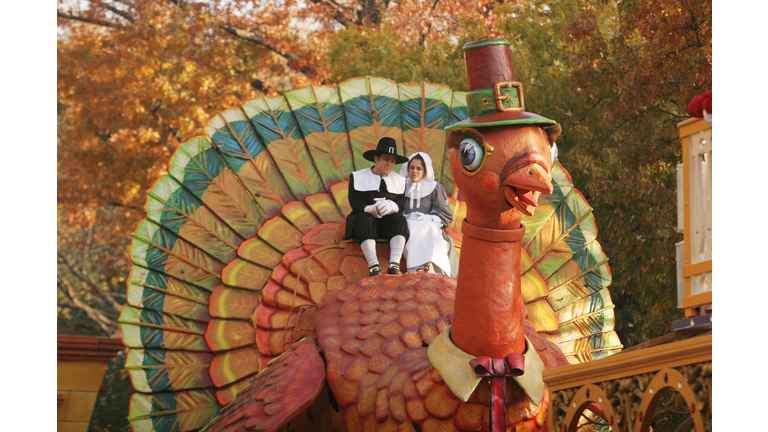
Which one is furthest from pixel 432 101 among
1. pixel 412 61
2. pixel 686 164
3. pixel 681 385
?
pixel 412 61

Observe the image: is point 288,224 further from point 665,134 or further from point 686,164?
point 665,134

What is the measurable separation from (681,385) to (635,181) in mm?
6190

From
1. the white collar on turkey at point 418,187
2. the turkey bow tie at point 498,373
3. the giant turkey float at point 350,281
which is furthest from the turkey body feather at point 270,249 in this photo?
the turkey bow tie at point 498,373

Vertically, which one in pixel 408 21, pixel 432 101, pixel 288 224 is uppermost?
pixel 408 21

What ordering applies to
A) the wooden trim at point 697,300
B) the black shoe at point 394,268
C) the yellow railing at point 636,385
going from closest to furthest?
the yellow railing at point 636,385, the wooden trim at point 697,300, the black shoe at point 394,268

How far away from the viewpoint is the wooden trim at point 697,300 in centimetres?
300

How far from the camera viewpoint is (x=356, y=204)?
5328 millimetres

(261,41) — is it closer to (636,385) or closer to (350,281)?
(350,281)

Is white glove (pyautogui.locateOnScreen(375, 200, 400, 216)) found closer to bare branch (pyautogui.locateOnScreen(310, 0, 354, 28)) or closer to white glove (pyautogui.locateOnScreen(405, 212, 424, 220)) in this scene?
white glove (pyautogui.locateOnScreen(405, 212, 424, 220))

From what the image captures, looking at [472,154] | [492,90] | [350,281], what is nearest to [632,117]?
[350,281]

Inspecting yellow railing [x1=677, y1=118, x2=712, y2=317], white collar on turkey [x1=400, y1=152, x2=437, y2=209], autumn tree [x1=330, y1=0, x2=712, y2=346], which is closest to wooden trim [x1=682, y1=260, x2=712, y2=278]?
yellow railing [x1=677, y1=118, x2=712, y2=317]

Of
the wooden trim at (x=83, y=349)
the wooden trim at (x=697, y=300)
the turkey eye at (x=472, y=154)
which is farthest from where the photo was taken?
the wooden trim at (x=83, y=349)

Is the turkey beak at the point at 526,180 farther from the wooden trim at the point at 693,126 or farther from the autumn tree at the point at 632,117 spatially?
the autumn tree at the point at 632,117

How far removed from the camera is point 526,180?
3.42 m
